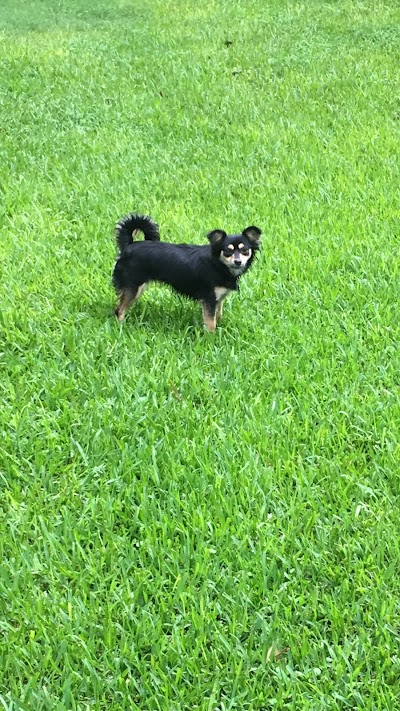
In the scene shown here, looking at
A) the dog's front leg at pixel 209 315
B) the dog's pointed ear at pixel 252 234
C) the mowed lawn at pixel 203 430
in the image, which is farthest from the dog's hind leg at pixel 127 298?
the dog's pointed ear at pixel 252 234

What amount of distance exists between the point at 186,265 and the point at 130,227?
456 mm

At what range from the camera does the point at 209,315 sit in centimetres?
385

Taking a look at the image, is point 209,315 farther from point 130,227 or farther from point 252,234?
point 130,227

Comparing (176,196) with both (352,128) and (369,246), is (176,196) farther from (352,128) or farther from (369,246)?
(352,128)

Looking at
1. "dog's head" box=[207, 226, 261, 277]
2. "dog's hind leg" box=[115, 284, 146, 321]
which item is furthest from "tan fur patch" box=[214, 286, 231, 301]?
"dog's hind leg" box=[115, 284, 146, 321]

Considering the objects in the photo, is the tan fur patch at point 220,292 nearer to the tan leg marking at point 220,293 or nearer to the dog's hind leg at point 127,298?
the tan leg marking at point 220,293

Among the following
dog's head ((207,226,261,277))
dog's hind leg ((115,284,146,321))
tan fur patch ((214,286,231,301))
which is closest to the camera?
dog's head ((207,226,261,277))

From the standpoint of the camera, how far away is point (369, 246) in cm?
481

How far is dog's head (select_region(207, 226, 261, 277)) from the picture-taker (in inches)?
141

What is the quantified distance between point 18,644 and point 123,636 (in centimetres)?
33

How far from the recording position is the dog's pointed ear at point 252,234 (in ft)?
11.9

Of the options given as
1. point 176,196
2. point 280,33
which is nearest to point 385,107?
point 176,196

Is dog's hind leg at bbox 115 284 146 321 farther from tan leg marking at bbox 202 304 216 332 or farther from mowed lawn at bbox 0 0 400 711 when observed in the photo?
tan leg marking at bbox 202 304 216 332

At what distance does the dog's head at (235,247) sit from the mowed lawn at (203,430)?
1.56ft
